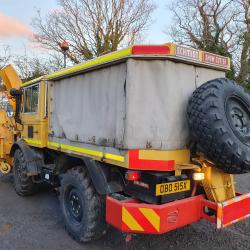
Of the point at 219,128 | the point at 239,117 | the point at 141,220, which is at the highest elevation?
the point at 239,117

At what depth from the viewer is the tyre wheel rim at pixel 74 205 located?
4250 millimetres

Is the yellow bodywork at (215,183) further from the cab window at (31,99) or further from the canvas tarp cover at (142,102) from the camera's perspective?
the cab window at (31,99)

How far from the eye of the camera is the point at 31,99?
5.91 m

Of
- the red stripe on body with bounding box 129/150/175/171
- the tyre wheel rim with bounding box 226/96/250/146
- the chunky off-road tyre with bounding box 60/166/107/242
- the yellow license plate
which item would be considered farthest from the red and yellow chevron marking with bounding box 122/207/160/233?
the tyre wheel rim with bounding box 226/96/250/146

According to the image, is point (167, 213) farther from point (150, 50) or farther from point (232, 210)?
point (150, 50)

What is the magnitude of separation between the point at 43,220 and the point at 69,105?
1.94 metres

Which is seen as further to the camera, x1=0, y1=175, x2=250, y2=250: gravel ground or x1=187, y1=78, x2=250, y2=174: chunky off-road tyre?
x1=0, y1=175, x2=250, y2=250: gravel ground

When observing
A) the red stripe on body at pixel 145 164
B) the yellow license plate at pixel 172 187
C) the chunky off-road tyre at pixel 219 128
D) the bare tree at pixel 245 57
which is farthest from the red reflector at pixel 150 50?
the bare tree at pixel 245 57

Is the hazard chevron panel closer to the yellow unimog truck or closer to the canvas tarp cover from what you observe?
the yellow unimog truck

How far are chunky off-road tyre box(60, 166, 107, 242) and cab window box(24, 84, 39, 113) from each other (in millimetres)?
1803

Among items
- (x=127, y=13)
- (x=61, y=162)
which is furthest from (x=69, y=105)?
(x=127, y=13)

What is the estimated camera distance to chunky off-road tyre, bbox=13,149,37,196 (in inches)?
231

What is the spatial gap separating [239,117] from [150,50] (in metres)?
1.39

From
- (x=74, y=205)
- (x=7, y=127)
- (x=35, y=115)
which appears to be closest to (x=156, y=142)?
(x=74, y=205)
